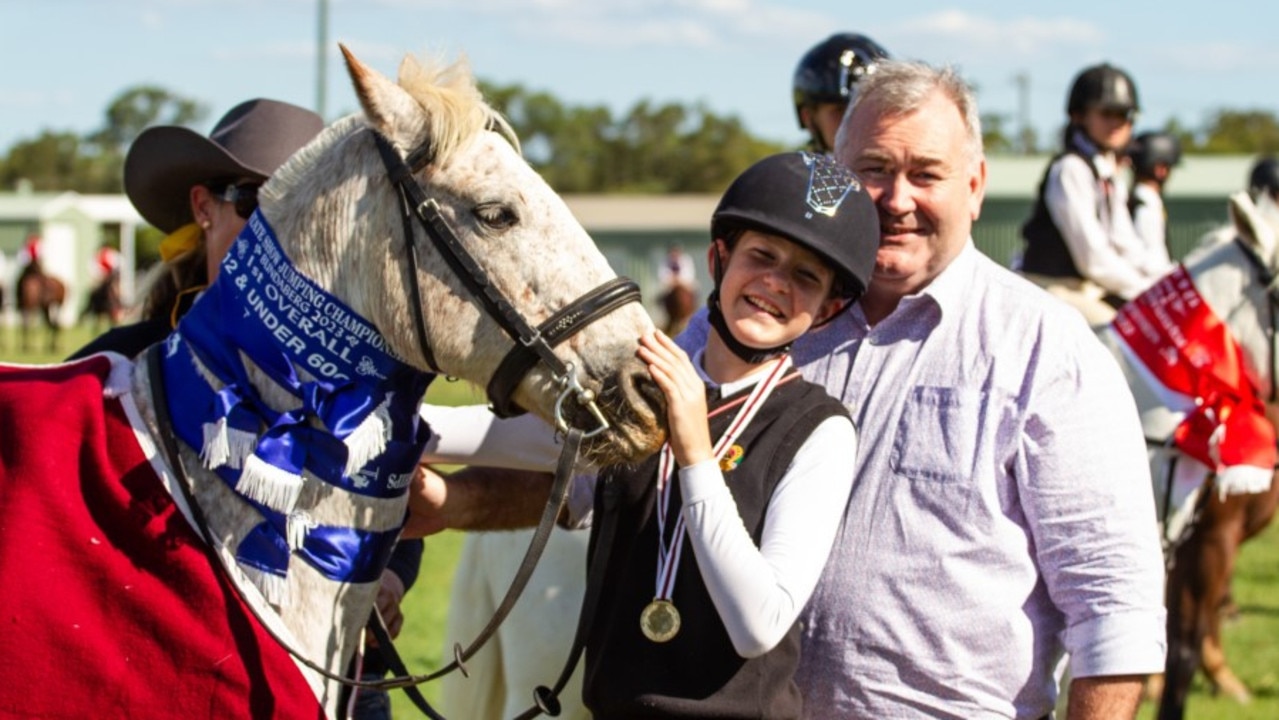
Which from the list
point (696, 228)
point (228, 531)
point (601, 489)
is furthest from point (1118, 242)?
point (696, 228)

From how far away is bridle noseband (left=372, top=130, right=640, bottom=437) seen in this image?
2.54 metres

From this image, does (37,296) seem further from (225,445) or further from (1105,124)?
(225,445)

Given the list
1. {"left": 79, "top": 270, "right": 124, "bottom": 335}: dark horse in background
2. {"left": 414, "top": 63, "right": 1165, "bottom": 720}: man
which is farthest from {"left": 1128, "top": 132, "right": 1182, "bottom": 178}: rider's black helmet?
{"left": 79, "top": 270, "right": 124, "bottom": 335}: dark horse in background

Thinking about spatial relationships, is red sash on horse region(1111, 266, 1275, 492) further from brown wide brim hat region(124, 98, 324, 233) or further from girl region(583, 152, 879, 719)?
brown wide brim hat region(124, 98, 324, 233)

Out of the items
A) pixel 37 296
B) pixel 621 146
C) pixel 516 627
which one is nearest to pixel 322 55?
pixel 37 296

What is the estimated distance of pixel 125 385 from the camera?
259 centimetres

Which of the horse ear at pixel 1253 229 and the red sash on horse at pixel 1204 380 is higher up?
the horse ear at pixel 1253 229

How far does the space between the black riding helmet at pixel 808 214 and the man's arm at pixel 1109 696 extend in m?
0.88

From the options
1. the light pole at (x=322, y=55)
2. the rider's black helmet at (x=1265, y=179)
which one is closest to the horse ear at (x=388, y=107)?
the rider's black helmet at (x=1265, y=179)

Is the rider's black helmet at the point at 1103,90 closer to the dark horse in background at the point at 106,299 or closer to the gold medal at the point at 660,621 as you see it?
the gold medal at the point at 660,621

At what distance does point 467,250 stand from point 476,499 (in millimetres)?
790

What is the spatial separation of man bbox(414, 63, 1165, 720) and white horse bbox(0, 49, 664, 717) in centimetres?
57

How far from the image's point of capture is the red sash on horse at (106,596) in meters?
2.35

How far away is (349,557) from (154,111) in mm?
88828
